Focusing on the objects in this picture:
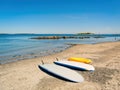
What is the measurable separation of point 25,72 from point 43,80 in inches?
87.6

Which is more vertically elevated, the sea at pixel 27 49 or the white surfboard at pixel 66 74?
the white surfboard at pixel 66 74

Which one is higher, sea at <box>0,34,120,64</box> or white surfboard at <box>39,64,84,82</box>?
white surfboard at <box>39,64,84,82</box>

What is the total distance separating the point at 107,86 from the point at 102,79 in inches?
40.0

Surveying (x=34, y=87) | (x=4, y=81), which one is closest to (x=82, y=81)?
(x=34, y=87)

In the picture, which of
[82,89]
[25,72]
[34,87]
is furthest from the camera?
[25,72]

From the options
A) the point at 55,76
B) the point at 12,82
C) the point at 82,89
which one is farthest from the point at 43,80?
the point at 82,89

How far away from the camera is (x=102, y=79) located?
8297 millimetres

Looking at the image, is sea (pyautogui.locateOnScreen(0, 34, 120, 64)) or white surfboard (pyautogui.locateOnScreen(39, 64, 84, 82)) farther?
sea (pyautogui.locateOnScreen(0, 34, 120, 64))

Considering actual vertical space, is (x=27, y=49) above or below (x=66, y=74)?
below

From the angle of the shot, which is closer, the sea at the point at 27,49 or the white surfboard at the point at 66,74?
the white surfboard at the point at 66,74

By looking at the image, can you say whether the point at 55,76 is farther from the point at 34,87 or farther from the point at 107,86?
the point at 107,86

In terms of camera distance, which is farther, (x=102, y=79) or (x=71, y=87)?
(x=102, y=79)

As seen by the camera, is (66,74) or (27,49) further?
(27,49)

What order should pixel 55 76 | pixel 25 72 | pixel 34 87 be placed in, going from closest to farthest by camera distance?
pixel 34 87, pixel 55 76, pixel 25 72
